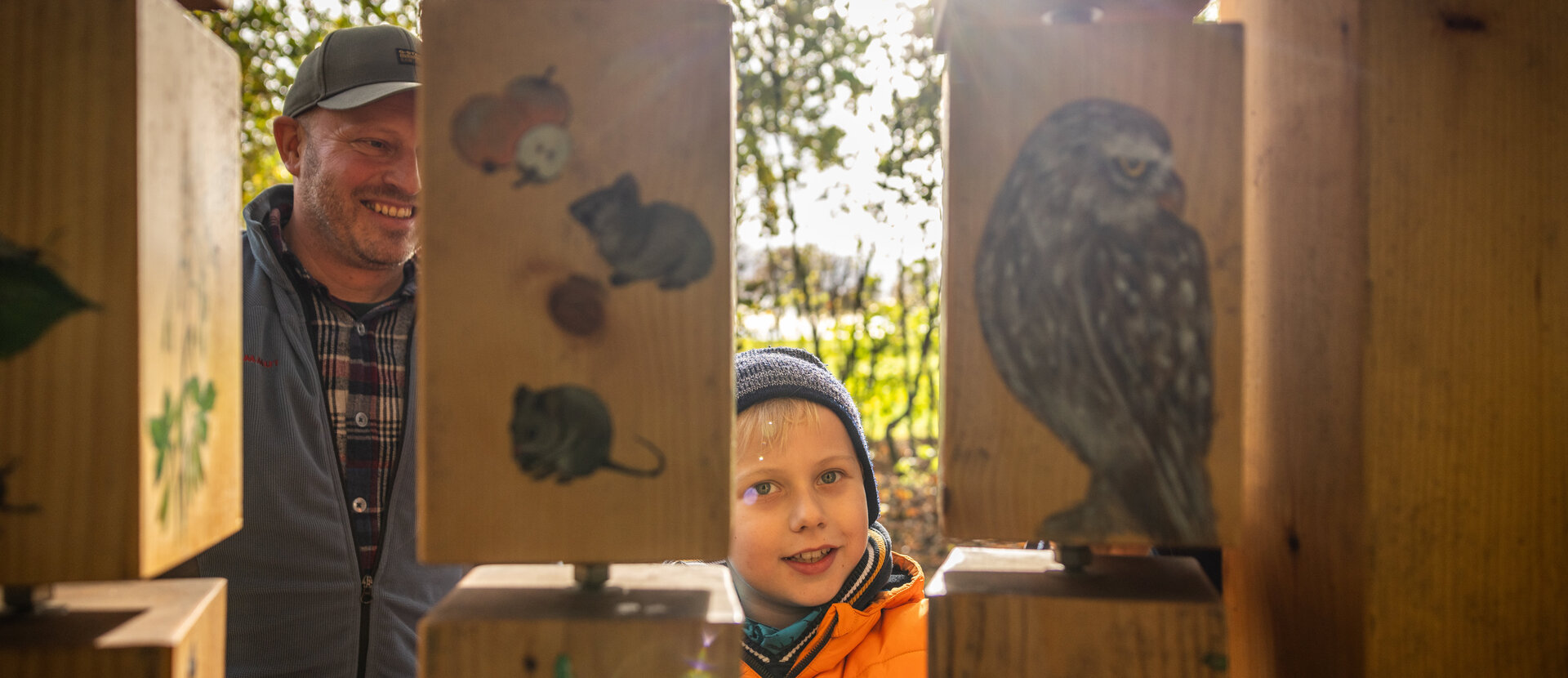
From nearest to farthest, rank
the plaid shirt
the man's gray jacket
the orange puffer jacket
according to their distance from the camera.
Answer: the orange puffer jacket → the man's gray jacket → the plaid shirt

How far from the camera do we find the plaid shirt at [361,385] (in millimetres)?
1983

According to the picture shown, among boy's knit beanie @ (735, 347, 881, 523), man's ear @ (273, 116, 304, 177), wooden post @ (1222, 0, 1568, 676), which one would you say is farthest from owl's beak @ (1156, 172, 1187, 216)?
man's ear @ (273, 116, 304, 177)

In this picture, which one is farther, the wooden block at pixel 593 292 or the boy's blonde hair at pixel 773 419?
the boy's blonde hair at pixel 773 419

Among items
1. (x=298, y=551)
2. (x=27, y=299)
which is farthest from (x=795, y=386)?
(x=27, y=299)

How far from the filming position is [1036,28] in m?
0.79

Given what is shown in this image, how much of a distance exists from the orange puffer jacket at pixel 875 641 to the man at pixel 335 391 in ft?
2.86

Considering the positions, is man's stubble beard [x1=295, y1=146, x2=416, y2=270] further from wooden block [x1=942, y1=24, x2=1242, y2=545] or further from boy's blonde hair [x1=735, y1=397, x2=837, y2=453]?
wooden block [x1=942, y1=24, x2=1242, y2=545]

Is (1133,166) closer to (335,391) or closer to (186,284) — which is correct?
(186,284)

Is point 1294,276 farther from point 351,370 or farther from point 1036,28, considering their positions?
point 351,370

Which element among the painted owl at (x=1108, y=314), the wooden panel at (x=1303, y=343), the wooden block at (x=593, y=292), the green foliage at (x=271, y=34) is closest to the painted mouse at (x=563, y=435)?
the wooden block at (x=593, y=292)

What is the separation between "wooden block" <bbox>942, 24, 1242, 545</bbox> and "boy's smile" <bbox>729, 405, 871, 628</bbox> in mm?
941

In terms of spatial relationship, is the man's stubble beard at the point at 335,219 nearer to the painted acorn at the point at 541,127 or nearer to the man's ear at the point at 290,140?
the man's ear at the point at 290,140

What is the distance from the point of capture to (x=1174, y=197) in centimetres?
77

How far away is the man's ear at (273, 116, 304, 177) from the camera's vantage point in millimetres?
2191
